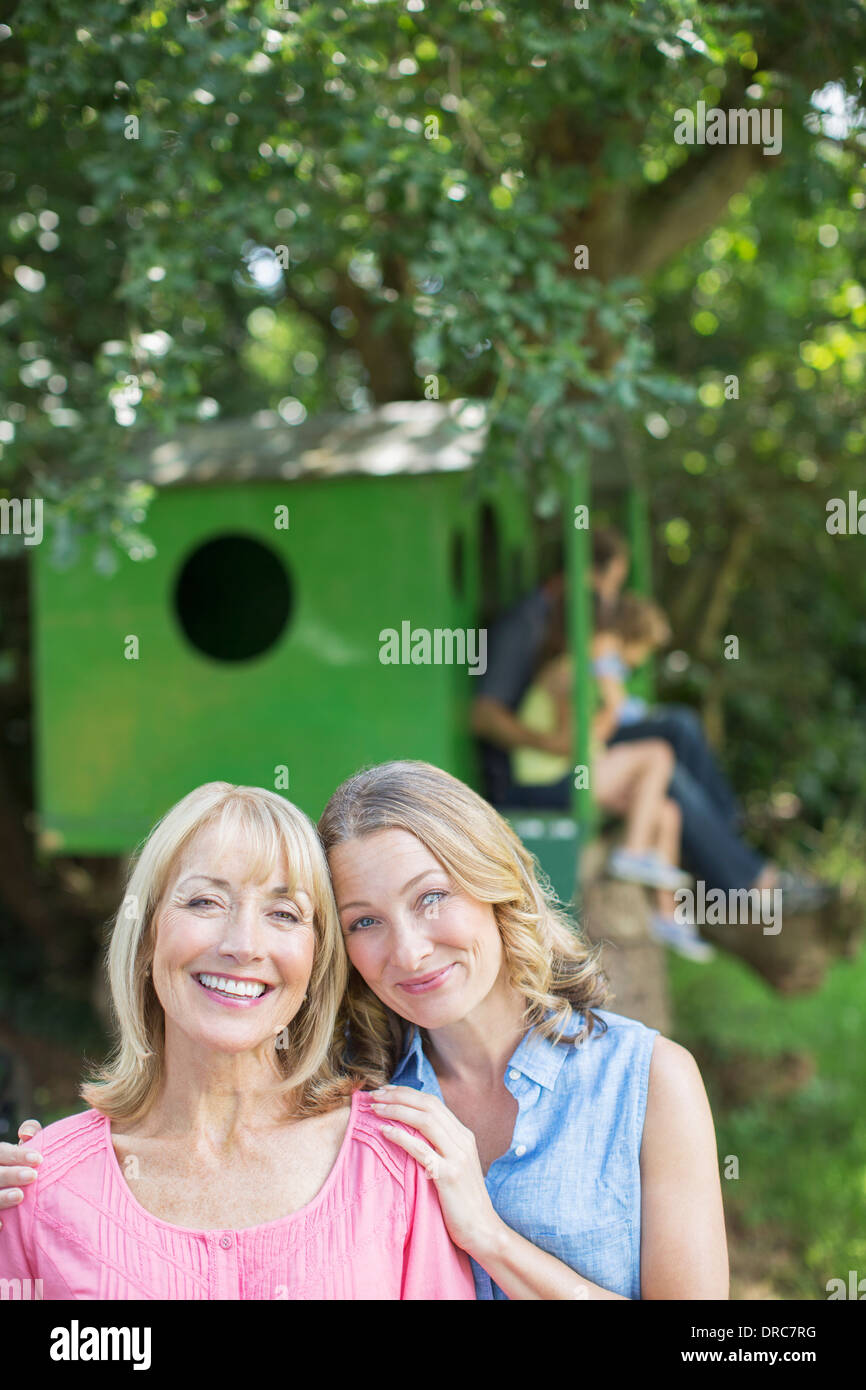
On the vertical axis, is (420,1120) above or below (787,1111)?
above

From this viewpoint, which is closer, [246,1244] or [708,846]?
[246,1244]

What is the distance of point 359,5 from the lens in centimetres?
294

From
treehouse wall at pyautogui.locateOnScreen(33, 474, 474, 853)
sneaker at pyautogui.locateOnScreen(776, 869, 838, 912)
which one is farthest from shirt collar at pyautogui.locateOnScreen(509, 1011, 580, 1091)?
sneaker at pyautogui.locateOnScreen(776, 869, 838, 912)

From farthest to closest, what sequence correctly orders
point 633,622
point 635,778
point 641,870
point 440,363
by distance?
1. point 633,622
2. point 635,778
3. point 641,870
4. point 440,363

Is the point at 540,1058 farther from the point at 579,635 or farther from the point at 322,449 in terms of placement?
the point at 322,449

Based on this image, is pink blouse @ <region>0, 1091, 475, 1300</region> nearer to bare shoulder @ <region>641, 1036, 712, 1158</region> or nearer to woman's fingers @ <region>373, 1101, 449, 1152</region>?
woman's fingers @ <region>373, 1101, 449, 1152</region>

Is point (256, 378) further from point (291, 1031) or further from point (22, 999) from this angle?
point (291, 1031)

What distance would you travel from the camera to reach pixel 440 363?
2.93m

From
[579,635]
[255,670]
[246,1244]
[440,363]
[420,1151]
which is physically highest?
[440,363]

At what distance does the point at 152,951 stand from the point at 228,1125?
27cm

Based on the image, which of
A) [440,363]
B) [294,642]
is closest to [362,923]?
[440,363]

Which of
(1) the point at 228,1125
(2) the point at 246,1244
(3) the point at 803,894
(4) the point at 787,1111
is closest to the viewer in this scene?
(2) the point at 246,1244

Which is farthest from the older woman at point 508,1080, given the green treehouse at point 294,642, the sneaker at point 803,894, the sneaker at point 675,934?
the sneaker at point 803,894

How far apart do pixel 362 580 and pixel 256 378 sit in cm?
326
